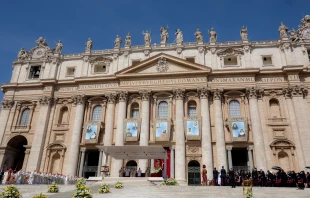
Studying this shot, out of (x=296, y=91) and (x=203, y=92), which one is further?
(x=203, y=92)

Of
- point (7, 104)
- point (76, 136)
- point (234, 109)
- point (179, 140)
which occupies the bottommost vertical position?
point (179, 140)

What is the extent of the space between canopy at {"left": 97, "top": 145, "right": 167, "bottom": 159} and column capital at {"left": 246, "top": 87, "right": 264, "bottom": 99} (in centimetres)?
1342

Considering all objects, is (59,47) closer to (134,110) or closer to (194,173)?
(134,110)

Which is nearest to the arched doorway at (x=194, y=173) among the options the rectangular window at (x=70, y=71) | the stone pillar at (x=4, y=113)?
the rectangular window at (x=70, y=71)

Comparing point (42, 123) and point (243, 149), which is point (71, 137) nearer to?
point (42, 123)

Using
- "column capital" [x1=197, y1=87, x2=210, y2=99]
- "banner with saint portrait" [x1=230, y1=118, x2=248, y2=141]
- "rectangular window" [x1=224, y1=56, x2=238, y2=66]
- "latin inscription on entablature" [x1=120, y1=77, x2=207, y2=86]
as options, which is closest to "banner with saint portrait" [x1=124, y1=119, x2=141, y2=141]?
"latin inscription on entablature" [x1=120, y1=77, x2=207, y2=86]

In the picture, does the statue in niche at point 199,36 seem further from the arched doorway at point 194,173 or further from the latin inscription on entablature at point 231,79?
the arched doorway at point 194,173

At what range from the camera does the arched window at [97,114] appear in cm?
3497

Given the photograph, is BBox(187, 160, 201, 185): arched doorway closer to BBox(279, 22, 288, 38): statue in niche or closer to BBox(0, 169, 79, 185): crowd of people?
BBox(0, 169, 79, 185): crowd of people

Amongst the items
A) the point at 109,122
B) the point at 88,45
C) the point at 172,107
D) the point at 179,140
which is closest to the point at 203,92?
the point at 172,107

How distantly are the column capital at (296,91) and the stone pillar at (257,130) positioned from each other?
2969mm

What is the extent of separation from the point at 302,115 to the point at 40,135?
30.7 m

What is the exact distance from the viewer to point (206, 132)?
30375mm

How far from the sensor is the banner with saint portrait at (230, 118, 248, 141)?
29.9 metres
